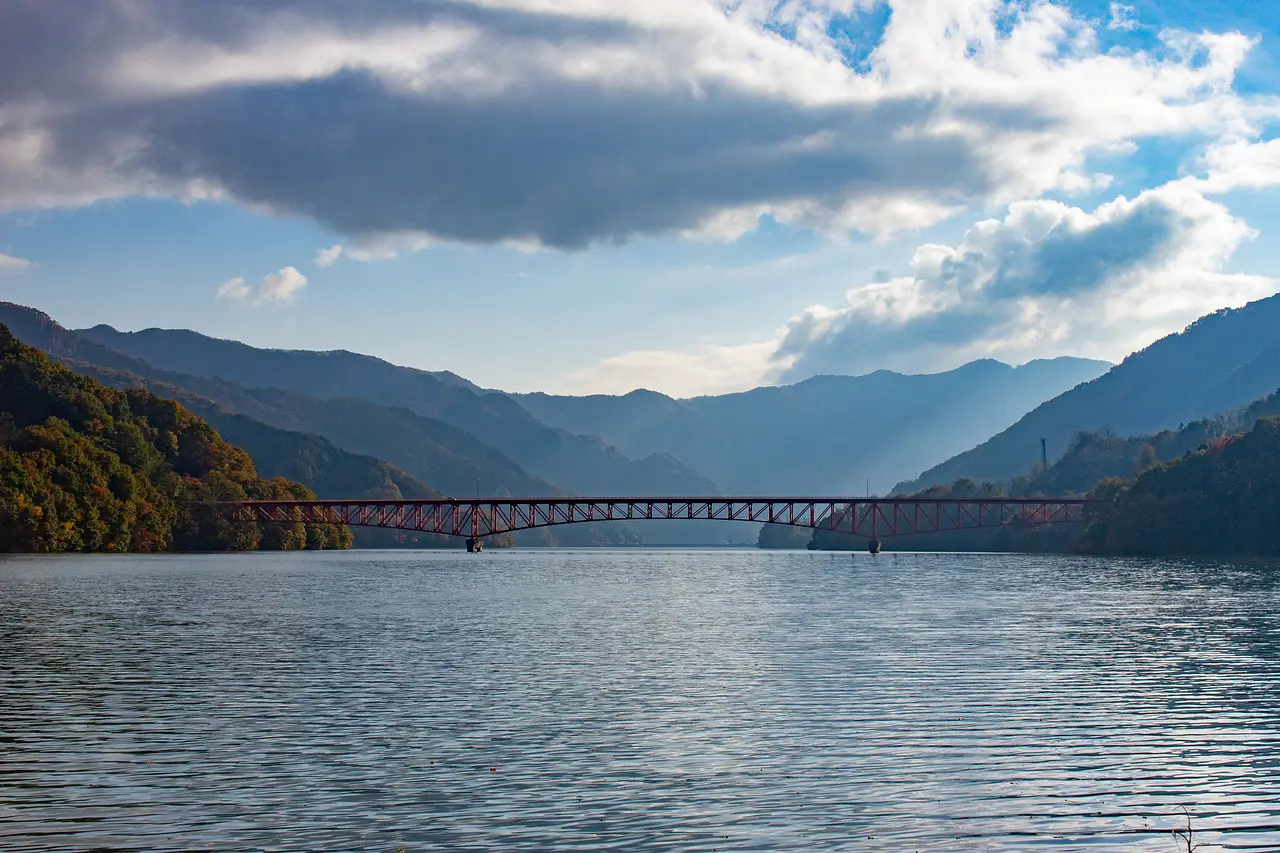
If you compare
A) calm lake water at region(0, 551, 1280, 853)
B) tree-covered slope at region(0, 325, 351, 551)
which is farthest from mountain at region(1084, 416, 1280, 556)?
tree-covered slope at region(0, 325, 351, 551)

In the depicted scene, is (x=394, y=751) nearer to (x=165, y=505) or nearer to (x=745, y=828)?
(x=745, y=828)

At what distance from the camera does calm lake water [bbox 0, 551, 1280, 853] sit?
21031 mm

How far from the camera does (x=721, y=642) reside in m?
54.8

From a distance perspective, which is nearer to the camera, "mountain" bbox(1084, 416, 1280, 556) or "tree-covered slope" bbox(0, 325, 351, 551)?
"tree-covered slope" bbox(0, 325, 351, 551)

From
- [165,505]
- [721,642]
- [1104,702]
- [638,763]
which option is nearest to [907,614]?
[721,642]

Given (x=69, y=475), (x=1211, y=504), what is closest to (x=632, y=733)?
(x=69, y=475)

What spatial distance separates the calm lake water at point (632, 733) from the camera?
69.0 ft

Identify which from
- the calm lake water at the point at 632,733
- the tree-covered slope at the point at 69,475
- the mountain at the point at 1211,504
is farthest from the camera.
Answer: the mountain at the point at 1211,504

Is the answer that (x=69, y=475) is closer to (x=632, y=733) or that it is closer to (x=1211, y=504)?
(x=632, y=733)

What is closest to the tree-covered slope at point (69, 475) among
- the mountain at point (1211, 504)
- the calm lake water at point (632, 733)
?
the calm lake water at point (632, 733)

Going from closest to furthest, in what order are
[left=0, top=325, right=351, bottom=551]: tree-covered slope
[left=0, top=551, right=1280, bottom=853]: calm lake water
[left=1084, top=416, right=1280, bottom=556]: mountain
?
[left=0, top=551, right=1280, bottom=853]: calm lake water, [left=0, top=325, right=351, bottom=551]: tree-covered slope, [left=1084, top=416, right=1280, bottom=556]: mountain

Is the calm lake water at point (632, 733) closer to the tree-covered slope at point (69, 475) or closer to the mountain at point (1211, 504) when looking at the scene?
the tree-covered slope at point (69, 475)

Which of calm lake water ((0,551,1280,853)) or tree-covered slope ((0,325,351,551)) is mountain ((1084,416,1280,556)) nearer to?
calm lake water ((0,551,1280,853))

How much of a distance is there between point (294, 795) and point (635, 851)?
7.43m
